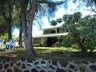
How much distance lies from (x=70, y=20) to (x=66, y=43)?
148 centimetres

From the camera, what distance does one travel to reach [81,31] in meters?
9.45

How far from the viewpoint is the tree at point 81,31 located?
30.4 ft

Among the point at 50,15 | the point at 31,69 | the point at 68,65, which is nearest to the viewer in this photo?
the point at 68,65

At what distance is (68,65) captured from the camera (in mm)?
8922

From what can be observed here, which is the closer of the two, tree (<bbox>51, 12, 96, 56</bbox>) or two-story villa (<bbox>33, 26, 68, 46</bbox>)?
tree (<bbox>51, 12, 96, 56</bbox>)

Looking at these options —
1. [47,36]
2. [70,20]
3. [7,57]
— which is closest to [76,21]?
[70,20]

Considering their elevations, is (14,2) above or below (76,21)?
above

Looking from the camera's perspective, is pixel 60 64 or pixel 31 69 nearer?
pixel 60 64

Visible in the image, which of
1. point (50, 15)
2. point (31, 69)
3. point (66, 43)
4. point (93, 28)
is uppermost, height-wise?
point (50, 15)

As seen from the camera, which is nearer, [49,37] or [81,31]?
[81,31]

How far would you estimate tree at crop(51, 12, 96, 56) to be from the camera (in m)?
9.27

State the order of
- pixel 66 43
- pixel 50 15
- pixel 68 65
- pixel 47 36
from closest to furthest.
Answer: pixel 68 65 < pixel 66 43 < pixel 50 15 < pixel 47 36

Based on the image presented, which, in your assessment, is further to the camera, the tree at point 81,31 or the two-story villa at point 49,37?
the two-story villa at point 49,37

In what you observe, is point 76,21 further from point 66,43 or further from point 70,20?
point 66,43
